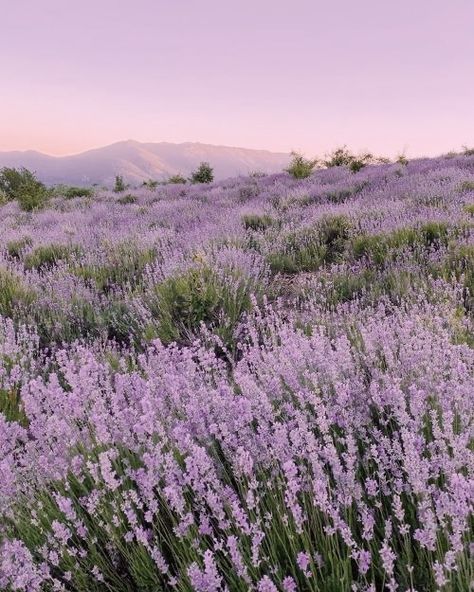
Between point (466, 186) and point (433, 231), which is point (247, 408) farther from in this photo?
point (466, 186)

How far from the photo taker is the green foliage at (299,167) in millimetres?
16837

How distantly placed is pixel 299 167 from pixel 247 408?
16405 mm

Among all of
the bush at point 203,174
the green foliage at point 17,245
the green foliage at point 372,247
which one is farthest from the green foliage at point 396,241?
the bush at point 203,174

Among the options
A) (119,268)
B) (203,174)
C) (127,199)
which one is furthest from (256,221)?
(203,174)

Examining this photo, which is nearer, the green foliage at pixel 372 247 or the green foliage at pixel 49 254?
the green foliage at pixel 372 247

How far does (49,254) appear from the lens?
24.7ft

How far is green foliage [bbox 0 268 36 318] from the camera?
4.89 metres

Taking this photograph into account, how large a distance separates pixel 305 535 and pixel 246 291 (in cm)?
355

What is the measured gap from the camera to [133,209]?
12469mm

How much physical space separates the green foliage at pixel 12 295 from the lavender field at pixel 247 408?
0.03m

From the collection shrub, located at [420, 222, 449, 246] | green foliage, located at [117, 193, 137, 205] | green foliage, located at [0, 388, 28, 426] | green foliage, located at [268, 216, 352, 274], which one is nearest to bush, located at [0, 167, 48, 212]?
green foliage, located at [117, 193, 137, 205]

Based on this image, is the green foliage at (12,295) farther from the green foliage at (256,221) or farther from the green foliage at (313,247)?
the green foliage at (256,221)

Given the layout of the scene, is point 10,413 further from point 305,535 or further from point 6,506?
point 305,535

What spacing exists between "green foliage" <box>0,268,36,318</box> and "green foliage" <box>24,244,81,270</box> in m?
1.88
